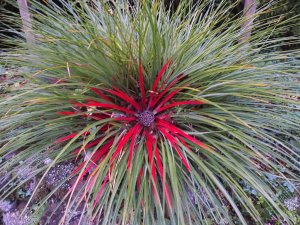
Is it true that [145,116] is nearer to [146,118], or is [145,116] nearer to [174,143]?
[146,118]

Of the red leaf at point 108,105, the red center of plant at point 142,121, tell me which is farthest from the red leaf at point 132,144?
the red leaf at point 108,105

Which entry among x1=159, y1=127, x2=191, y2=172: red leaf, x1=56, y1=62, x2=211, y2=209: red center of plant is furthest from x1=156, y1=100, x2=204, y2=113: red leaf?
x1=159, y1=127, x2=191, y2=172: red leaf

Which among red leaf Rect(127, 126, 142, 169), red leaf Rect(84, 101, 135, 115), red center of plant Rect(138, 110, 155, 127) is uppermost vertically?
red leaf Rect(84, 101, 135, 115)

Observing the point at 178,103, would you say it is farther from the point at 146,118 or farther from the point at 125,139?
the point at 125,139

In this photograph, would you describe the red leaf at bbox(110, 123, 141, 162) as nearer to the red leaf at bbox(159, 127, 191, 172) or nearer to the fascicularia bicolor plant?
the fascicularia bicolor plant

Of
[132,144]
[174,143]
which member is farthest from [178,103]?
[132,144]

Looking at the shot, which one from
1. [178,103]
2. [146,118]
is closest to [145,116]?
[146,118]

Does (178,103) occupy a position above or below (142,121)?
above

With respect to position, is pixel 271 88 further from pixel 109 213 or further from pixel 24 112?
pixel 24 112

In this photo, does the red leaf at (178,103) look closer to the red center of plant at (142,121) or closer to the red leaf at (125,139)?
the red center of plant at (142,121)

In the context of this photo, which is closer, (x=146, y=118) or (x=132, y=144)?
(x=132, y=144)

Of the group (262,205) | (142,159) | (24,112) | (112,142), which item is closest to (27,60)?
(24,112)
